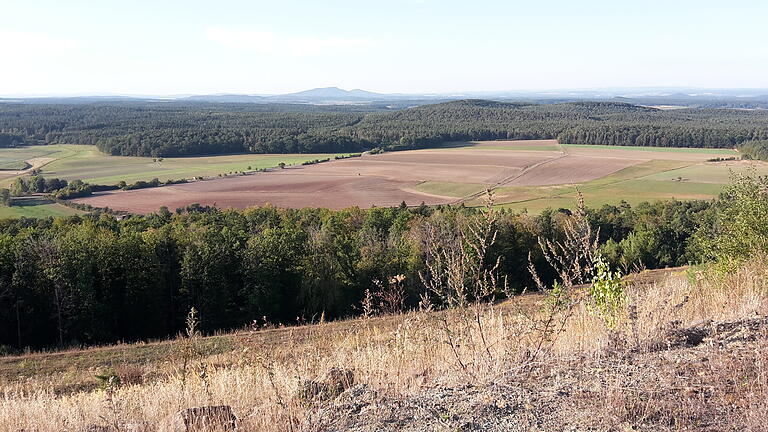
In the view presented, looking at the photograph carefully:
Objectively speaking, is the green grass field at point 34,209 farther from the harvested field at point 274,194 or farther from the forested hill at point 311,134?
the forested hill at point 311,134

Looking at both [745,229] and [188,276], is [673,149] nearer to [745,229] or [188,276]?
[188,276]

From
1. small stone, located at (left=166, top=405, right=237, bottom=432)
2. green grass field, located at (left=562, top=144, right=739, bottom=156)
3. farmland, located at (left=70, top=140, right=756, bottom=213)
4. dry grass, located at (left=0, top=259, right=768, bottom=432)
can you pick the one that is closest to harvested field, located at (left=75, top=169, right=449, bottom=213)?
farmland, located at (left=70, top=140, right=756, bottom=213)

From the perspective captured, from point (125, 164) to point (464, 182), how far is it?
64.1 meters

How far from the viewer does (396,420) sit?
4316mm

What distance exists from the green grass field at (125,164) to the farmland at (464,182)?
1000 centimetres

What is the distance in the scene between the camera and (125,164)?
99.9 m

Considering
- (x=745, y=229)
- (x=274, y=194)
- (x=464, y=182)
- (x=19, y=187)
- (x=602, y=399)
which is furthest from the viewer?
(x=464, y=182)

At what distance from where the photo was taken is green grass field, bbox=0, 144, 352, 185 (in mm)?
84312

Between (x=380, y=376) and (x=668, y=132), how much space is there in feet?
491

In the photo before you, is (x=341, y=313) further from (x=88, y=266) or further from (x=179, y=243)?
(x=88, y=266)

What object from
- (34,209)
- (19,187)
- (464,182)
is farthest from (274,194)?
(19,187)

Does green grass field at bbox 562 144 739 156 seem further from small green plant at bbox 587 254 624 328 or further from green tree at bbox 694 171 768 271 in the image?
small green plant at bbox 587 254 624 328

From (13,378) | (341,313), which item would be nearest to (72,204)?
(341,313)

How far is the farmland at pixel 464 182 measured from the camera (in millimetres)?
66000
